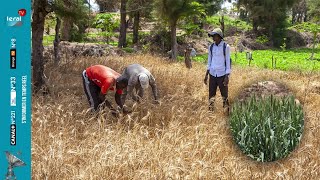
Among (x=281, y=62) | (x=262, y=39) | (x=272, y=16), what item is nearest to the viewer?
(x=281, y=62)

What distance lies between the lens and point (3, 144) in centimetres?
215

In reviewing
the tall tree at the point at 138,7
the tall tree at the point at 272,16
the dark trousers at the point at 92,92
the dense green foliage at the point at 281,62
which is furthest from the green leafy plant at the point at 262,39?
the dark trousers at the point at 92,92

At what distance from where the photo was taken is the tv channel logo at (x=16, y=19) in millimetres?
2035

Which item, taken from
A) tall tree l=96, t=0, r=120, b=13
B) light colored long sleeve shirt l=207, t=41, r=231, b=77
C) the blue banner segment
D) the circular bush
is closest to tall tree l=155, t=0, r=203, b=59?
tall tree l=96, t=0, r=120, b=13

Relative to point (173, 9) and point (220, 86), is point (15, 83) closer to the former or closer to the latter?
point (220, 86)

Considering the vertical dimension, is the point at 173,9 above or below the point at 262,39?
above

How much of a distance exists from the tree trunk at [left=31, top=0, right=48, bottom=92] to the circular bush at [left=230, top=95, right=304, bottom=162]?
178 inches

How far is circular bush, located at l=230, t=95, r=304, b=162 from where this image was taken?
13.4ft

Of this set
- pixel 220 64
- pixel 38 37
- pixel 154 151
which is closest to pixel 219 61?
pixel 220 64

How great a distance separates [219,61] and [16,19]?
182 inches

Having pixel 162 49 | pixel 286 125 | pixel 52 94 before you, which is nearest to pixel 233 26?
pixel 162 49

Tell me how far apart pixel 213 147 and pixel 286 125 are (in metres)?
0.77

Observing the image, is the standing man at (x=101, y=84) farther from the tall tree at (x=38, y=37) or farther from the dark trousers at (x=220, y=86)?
the tall tree at (x=38, y=37)

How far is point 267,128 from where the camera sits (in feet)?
13.5
